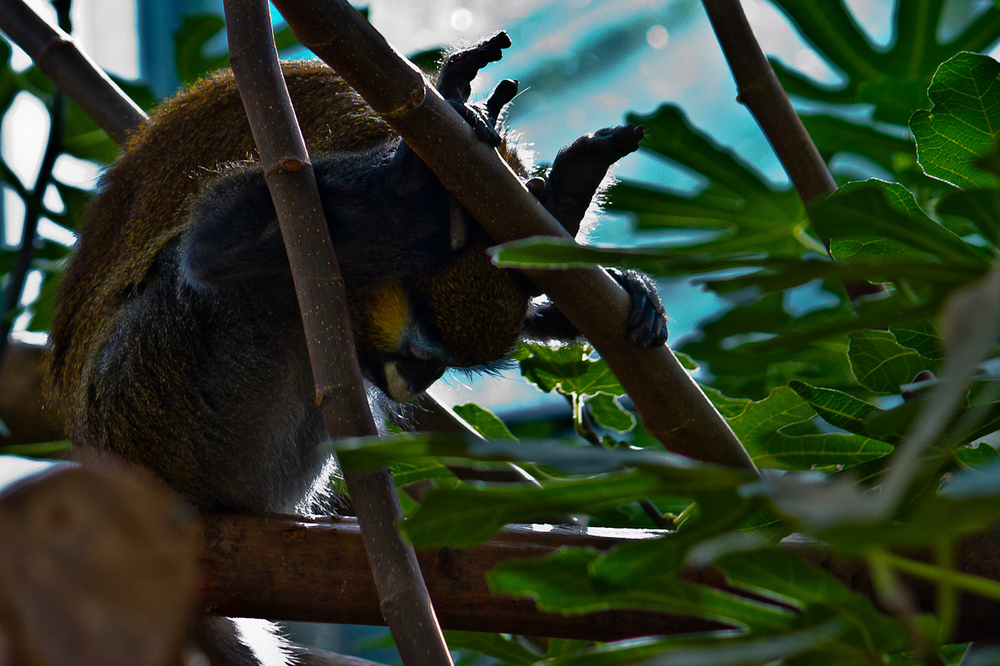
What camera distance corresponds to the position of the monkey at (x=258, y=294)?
1247 millimetres

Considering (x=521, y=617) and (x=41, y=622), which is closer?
(x=41, y=622)

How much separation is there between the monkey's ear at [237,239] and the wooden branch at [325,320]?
279 millimetres

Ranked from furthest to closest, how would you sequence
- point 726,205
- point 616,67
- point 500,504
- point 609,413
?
point 616,67 → point 726,205 → point 609,413 → point 500,504

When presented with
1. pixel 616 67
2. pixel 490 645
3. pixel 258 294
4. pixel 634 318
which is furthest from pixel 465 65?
pixel 616 67

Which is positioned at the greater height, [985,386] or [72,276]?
[72,276]

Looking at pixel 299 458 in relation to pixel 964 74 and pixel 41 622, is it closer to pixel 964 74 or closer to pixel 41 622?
pixel 41 622

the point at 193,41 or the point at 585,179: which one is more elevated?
A: the point at 193,41

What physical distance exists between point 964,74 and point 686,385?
463 millimetres

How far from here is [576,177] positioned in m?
1.24

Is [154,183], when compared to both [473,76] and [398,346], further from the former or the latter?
[473,76]

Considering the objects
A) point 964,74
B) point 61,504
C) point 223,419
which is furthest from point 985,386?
point 223,419

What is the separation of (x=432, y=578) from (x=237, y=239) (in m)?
0.54

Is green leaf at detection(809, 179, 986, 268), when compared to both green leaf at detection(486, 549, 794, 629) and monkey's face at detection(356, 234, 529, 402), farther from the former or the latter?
monkey's face at detection(356, 234, 529, 402)

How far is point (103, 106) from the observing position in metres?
1.71
